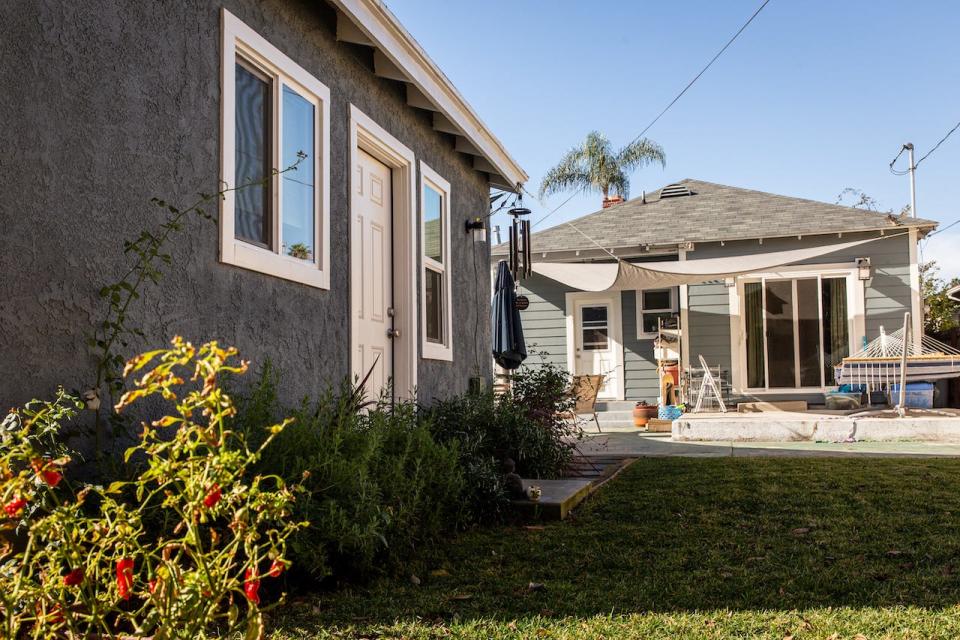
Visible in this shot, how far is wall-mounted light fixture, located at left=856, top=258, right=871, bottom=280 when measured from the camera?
11844 millimetres

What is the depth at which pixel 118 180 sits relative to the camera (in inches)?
126

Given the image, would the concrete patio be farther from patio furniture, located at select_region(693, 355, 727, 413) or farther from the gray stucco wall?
the gray stucco wall

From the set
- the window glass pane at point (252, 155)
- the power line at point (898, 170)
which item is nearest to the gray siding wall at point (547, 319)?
the window glass pane at point (252, 155)

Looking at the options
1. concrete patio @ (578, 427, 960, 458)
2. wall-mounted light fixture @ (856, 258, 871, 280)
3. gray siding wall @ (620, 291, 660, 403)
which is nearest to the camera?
Answer: concrete patio @ (578, 427, 960, 458)

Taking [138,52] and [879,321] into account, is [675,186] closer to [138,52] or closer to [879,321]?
[879,321]

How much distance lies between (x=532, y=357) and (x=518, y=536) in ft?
32.7

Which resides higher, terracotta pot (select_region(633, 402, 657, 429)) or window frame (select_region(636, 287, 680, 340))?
window frame (select_region(636, 287, 680, 340))

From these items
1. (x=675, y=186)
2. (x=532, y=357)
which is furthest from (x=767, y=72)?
(x=532, y=357)

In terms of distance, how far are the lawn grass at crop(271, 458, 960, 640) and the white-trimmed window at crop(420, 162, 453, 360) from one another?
235 cm

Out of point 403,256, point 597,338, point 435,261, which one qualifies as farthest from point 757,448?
point 597,338

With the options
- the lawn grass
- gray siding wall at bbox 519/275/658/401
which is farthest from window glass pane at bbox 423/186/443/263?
gray siding wall at bbox 519/275/658/401

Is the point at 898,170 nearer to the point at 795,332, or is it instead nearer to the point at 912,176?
the point at 912,176

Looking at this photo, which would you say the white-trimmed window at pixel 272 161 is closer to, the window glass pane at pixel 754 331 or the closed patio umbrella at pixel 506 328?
the closed patio umbrella at pixel 506 328

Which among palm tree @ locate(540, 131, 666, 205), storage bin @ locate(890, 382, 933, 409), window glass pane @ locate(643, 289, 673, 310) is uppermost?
palm tree @ locate(540, 131, 666, 205)
